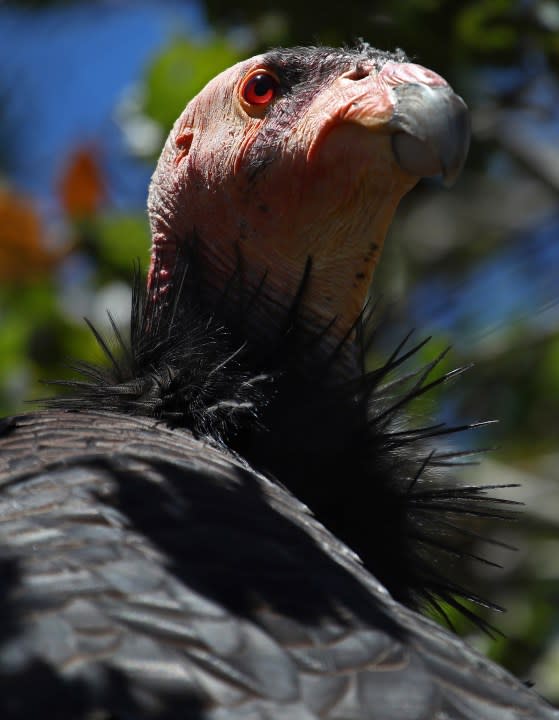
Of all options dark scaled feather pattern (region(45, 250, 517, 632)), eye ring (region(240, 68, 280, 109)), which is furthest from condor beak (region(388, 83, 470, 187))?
eye ring (region(240, 68, 280, 109))

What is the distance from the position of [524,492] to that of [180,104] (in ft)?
12.3

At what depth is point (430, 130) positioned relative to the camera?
4.23 m

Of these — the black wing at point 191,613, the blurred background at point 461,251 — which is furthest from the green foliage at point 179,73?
the black wing at point 191,613

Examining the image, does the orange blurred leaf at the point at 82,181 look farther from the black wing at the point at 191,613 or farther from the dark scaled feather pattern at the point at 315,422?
the black wing at the point at 191,613

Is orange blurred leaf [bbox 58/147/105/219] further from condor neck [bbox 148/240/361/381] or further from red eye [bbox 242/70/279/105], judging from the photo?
condor neck [bbox 148/240/361/381]

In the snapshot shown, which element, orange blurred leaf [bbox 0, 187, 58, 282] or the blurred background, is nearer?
the blurred background

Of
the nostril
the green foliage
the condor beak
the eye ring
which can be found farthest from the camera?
the green foliage

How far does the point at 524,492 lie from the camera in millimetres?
8086

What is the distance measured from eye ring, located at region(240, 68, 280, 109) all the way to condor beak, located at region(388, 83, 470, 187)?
83 cm

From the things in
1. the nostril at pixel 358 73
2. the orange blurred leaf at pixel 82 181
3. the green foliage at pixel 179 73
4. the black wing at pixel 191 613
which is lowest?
the black wing at pixel 191 613

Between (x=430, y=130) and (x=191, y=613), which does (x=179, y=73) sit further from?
(x=191, y=613)

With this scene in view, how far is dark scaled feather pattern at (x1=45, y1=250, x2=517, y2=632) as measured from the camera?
4430 mm

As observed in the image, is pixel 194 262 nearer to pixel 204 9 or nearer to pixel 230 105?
pixel 230 105

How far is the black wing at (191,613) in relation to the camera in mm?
2816
